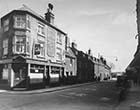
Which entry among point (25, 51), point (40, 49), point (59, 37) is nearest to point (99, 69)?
point (59, 37)

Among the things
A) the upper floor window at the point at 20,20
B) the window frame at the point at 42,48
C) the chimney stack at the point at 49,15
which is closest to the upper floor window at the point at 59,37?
the chimney stack at the point at 49,15

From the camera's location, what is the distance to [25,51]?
23844 millimetres

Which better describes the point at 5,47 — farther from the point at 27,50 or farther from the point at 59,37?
the point at 59,37

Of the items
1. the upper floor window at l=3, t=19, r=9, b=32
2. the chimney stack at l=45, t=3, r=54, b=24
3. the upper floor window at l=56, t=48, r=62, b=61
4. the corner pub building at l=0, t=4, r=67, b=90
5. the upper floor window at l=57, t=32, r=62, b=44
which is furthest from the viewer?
the upper floor window at l=57, t=32, r=62, b=44

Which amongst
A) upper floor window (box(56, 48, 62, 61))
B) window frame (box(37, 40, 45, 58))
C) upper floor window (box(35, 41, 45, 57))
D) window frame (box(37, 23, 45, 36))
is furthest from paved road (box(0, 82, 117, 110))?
upper floor window (box(56, 48, 62, 61))

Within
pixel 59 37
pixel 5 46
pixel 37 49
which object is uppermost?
pixel 59 37

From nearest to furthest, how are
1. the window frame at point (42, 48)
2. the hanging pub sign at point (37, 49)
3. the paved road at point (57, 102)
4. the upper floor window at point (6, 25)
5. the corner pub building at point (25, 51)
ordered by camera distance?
the paved road at point (57, 102), the corner pub building at point (25, 51), the hanging pub sign at point (37, 49), the upper floor window at point (6, 25), the window frame at point (42, 48)

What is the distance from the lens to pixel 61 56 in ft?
111

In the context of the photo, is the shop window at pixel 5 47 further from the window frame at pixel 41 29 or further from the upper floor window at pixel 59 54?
the upper floor window at pixel 59 54

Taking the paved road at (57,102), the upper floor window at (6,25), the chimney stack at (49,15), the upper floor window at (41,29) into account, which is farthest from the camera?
the chimney stack at (49,15)

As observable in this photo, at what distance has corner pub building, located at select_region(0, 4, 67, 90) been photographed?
2347 centimetres

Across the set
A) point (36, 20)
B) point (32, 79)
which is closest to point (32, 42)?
point (36, 20)

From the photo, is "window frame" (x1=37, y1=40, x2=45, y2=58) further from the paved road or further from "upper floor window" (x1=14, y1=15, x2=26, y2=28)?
the paved road

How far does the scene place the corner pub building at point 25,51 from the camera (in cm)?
2347
